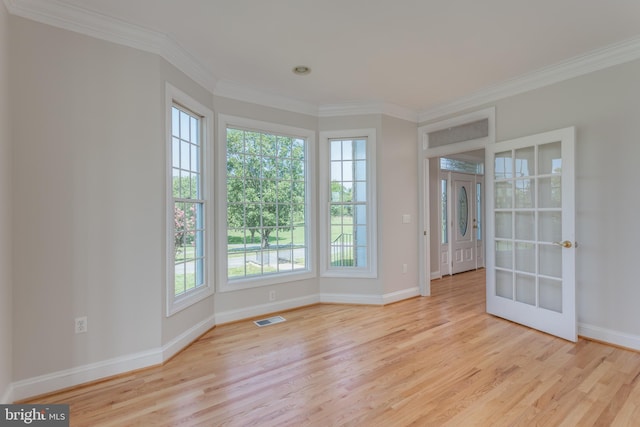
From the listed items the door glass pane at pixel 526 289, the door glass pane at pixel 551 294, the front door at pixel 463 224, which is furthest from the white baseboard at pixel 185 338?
the front door at pixel 463 224

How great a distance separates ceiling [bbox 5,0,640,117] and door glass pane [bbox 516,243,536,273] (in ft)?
5.94

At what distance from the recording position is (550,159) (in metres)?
3.11

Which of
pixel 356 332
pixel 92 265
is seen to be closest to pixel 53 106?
pixel 92 265

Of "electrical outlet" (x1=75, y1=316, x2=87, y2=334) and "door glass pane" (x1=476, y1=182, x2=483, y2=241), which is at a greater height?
"door glass pane" (x1=476, y1=182, x2=483, y2=241)

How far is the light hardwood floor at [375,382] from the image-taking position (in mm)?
1885

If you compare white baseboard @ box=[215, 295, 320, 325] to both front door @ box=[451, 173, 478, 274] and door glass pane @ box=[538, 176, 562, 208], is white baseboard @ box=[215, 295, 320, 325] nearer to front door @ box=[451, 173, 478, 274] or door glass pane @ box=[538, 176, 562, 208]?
door glass pane @ box=[538, 176, 562, 208]

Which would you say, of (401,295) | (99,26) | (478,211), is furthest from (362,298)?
(478,211)

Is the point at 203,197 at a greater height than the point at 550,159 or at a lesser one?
lesser

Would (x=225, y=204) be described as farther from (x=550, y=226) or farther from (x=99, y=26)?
(x=550, y=226)

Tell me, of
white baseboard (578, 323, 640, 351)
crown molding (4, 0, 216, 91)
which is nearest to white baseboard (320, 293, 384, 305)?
white baseboard (578, 323, 640, 351)

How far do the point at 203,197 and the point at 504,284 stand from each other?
349 cm

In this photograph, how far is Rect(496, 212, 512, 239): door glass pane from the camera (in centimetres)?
349

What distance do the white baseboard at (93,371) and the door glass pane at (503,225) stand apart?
3.52 meters

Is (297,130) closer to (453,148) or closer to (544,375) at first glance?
(453,148)
